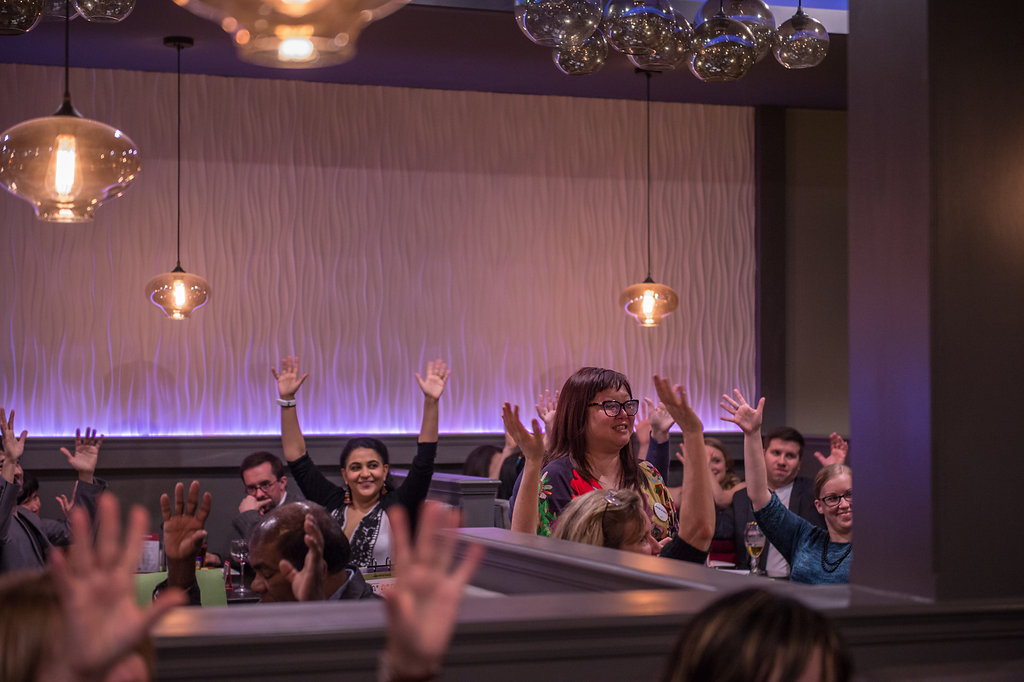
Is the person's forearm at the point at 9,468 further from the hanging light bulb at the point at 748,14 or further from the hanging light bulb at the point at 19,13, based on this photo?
the hanging light bulb at the point at 748,14

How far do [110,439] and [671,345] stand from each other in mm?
4367

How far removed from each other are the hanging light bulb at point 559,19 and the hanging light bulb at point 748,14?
42 centimetres

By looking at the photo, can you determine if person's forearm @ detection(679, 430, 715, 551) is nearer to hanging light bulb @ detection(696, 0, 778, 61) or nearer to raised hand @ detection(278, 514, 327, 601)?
raised hand @ detection(278, 514, 327, 601)

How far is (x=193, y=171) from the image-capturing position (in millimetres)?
8172

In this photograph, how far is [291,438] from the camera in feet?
17.1

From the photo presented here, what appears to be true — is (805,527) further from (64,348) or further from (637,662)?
(64,348)

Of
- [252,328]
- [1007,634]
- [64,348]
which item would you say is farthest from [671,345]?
[1007,634]

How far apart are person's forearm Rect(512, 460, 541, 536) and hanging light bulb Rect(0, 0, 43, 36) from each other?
2280 mm

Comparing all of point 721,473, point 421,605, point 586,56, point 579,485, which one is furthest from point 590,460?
point 721,473

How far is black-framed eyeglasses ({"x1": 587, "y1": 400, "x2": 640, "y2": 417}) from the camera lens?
147 inches

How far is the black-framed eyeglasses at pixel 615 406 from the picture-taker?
12.3 ft

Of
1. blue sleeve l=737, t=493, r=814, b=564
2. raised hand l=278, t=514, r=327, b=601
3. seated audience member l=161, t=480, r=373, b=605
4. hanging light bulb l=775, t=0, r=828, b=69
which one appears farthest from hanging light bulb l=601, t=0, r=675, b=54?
raised hand l=278, t=514, r=327, b=601

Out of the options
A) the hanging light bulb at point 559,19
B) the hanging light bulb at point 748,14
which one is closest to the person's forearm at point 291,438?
the hanging light bulb at point 559,19

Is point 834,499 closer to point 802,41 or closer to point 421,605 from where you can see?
point 802,41
